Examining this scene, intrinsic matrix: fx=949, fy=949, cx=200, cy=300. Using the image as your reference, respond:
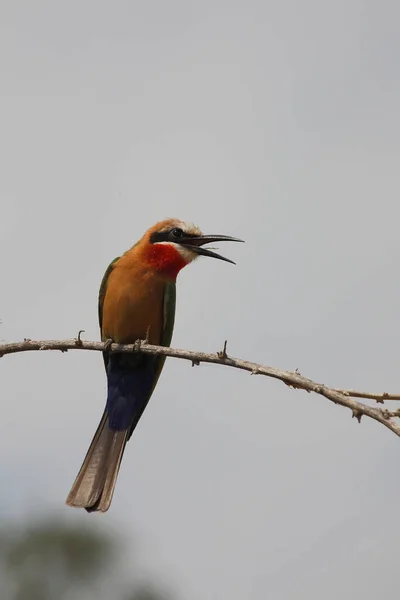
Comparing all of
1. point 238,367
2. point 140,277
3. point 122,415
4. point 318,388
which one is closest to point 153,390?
point 122,415

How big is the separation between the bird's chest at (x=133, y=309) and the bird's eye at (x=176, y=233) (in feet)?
1.55

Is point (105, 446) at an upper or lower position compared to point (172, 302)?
lower

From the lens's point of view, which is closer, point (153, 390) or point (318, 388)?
point (318, 388)

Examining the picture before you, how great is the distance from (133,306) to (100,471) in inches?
43.0

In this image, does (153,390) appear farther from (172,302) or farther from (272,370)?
(272,370)

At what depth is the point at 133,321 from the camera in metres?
6.25

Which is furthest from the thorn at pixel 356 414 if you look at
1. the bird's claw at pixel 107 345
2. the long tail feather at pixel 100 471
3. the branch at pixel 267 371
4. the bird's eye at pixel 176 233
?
the bird's eye at pixel 176 233

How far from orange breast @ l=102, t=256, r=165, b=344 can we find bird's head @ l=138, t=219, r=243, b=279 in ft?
0.41

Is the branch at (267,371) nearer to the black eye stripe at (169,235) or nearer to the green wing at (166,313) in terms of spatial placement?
the green wing at (166,313)

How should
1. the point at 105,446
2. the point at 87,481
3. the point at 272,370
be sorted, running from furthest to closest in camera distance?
the point at 105,446 < the point at 87,481 < the point at 272,370

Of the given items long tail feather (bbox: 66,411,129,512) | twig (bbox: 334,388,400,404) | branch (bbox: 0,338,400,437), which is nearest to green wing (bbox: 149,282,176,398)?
long tail feather (bbox: 66,411,129,512)

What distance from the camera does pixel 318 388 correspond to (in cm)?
338

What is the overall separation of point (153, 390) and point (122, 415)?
284mm

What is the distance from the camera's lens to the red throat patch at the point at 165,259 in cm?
648
